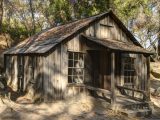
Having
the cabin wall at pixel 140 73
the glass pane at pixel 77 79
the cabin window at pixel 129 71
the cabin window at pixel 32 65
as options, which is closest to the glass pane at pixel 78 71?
the glass pane at pixel 77 79

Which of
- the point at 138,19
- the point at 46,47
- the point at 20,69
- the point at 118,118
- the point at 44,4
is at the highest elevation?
the point at 44,4

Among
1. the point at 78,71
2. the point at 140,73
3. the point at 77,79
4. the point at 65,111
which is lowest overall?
the point at 65,111

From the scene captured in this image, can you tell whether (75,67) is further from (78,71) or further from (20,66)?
(20,66)

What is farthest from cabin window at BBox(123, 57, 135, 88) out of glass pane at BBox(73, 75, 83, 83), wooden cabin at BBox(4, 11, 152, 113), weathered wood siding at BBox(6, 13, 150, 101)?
glass pane at BBox(73, 75, 83, 83)

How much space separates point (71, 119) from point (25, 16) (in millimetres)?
31447

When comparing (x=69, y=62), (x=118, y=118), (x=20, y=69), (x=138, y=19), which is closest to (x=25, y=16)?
(x=138, y=19)

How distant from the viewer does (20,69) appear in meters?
18.8

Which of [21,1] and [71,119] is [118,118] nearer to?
[71,119]

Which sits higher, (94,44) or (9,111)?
(94,44)

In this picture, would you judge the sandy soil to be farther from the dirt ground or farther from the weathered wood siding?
the weathered wood siding

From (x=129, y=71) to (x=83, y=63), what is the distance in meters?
3.40

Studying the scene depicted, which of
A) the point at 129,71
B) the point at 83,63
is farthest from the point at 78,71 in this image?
the point at 129,71

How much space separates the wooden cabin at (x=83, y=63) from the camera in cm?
1559

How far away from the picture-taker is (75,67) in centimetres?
1669
